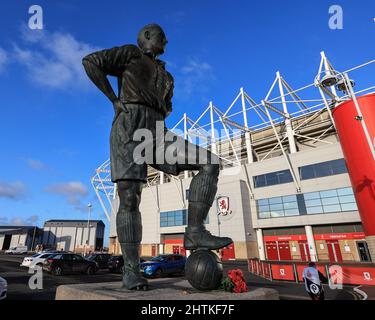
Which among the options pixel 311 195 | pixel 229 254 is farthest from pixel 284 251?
pixel 311 195

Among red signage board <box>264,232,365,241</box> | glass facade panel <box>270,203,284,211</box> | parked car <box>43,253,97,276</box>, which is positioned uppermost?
glass facade panel <box>270,203,284,211</box>

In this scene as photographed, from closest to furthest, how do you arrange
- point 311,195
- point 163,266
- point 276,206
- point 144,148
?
point 144,148 < point 163,266 < point 311,195 < point 276,206

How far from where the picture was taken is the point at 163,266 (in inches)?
667

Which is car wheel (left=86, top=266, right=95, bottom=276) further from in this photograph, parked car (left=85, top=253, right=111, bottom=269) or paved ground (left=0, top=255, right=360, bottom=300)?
paved ground (left=0, top=255, right=360, bottom=300)

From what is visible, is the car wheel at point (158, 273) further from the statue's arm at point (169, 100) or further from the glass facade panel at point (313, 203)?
the glass facade panel at point (313, 203)

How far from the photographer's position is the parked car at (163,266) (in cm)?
1634

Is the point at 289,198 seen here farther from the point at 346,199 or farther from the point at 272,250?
the point at 272,250

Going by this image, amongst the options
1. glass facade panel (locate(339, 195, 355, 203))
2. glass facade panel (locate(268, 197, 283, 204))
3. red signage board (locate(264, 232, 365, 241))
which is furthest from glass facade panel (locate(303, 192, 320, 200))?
red signage board (locate(264, 232, 365, 241))

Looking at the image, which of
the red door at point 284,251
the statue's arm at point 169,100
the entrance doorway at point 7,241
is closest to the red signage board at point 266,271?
the statue's arm at point 169,100

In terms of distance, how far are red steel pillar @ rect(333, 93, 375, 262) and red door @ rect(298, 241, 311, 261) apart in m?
8.27

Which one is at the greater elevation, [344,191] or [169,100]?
[344,191]

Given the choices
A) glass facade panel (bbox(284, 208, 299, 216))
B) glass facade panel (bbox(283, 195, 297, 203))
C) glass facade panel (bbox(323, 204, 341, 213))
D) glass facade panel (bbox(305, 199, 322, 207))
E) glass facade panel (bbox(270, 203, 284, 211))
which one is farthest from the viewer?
glass facade panel (bbox(270, 203, 284, 211))

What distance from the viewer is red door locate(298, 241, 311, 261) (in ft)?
92.5

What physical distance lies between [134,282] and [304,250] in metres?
30.3
